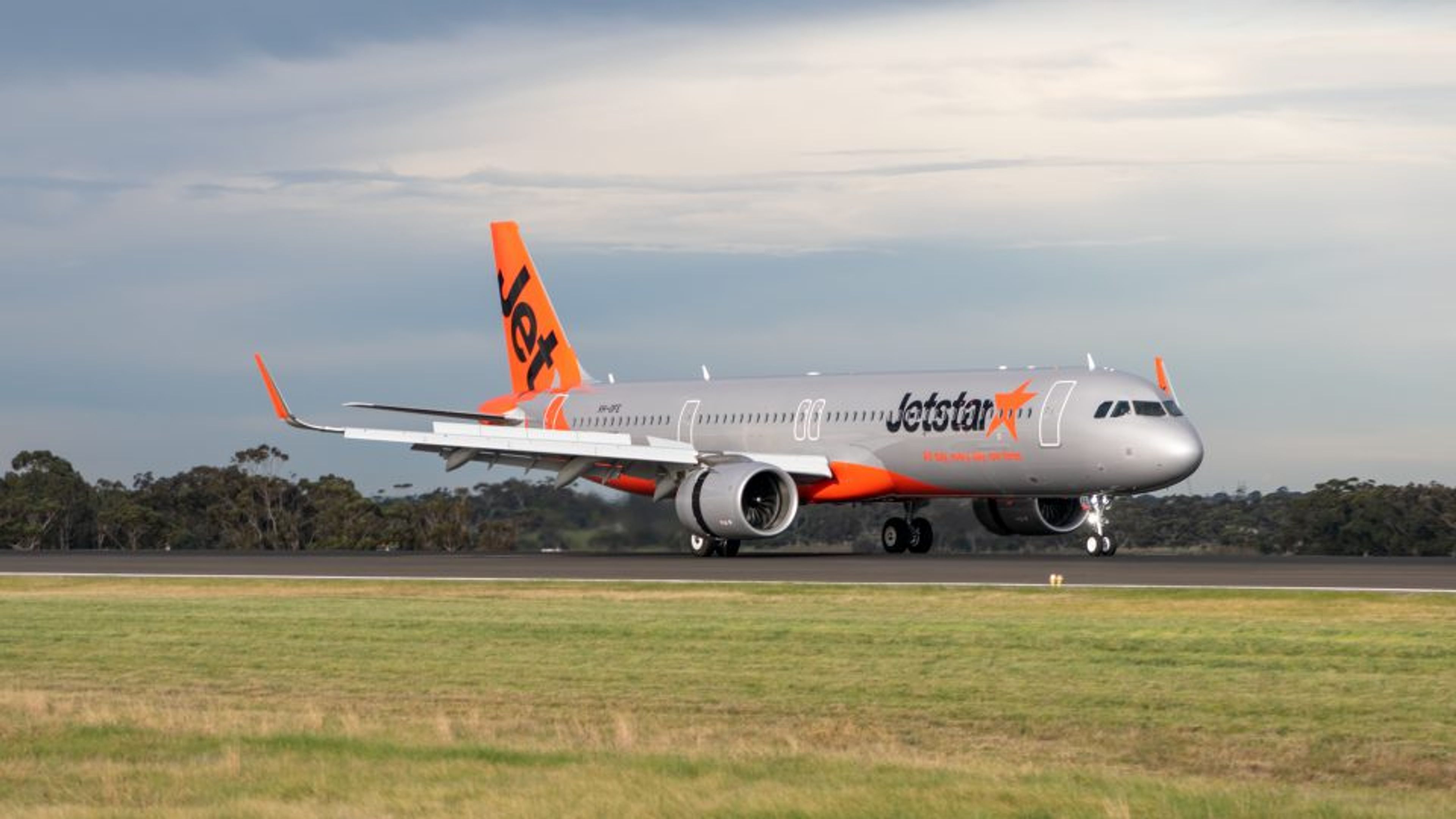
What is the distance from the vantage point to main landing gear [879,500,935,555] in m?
53.0

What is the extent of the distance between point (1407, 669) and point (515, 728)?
8.59 m

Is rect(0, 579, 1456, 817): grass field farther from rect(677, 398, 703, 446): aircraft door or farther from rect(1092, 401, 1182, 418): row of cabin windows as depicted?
rect(677, 398, 703, 446): aircraft door

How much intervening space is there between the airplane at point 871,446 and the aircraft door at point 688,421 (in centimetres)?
4

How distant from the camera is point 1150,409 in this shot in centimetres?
4519

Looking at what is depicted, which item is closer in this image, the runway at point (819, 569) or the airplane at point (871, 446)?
the runway at point (819, 569)

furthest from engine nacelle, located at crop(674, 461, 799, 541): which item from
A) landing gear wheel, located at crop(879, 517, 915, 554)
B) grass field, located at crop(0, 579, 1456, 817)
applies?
grass field, located at crop(0, 579, 1456, 817)

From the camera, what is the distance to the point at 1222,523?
76.9 m

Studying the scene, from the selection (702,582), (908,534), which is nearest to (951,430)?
(908,534)

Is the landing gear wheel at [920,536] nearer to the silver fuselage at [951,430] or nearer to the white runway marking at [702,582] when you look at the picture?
the silver fuselage at [951,430]

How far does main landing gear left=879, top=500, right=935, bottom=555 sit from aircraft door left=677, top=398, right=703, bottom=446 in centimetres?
562

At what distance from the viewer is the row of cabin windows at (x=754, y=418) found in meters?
46.2

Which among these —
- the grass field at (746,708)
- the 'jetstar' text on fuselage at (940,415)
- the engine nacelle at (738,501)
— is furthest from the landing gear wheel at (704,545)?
the grass field at (746,708)

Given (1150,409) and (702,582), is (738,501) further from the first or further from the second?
(702,582)

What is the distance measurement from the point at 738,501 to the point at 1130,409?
835cm
